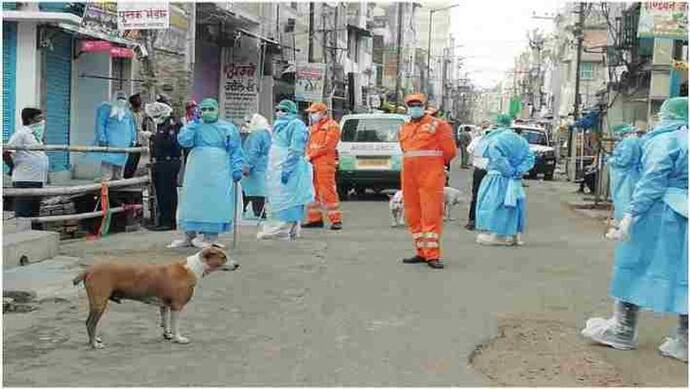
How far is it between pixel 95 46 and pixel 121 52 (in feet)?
2.32

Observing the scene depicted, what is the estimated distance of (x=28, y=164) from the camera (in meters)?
10.9

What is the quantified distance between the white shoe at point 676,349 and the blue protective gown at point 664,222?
0.28 m

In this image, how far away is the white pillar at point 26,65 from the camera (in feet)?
49.2

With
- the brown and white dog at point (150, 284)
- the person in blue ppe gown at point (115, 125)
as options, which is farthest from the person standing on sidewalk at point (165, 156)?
the brown and white dog at point (150, 284)

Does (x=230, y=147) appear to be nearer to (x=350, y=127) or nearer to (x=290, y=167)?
(x=290, y=167)

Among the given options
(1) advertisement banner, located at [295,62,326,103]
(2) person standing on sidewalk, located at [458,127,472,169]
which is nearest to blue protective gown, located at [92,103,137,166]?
(1) advertisement banner, located at [295,62,326,103]

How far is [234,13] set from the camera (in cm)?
2520

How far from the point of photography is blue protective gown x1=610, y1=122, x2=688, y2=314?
19.8 feet

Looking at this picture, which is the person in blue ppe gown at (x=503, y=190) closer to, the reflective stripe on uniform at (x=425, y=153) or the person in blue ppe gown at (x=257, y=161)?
the reflective stripe on uniform at (x=425, y=153)

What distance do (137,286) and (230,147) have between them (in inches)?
183

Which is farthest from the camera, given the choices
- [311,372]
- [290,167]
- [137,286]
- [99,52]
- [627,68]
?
[627,68]

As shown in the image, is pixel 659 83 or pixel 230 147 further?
pixel 659 83

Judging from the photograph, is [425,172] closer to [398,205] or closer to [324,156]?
[324,156]

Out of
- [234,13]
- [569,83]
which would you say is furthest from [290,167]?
[569,83]
